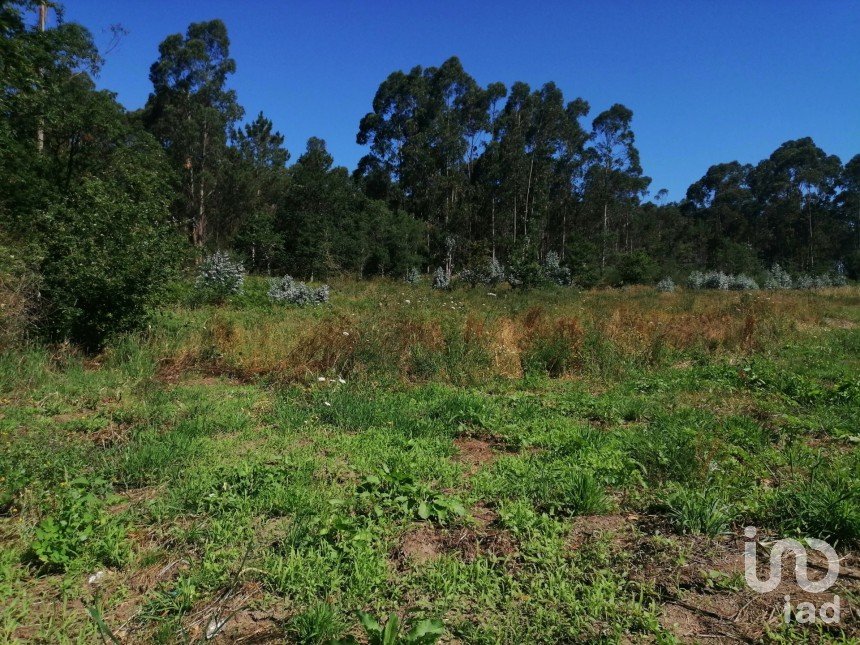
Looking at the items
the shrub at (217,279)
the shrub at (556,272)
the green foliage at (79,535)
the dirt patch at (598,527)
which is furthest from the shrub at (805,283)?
the green foliage at (79,535)

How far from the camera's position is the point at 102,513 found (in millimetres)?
2889

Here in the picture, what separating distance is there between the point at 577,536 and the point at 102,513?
2.80 metres

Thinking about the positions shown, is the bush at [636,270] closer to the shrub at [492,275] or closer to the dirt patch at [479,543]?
the shrub at [492,275]

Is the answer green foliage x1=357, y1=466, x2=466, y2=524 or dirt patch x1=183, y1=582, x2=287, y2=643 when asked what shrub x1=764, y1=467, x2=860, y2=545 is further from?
dirt patch x1=183, y1=582, x2=287, y2=643

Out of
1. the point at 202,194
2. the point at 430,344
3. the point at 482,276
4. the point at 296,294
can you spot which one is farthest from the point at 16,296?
the point at 202,194

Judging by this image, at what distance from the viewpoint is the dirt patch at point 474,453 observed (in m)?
3.86

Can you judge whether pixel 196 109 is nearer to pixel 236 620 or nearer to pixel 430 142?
pixel 430 142

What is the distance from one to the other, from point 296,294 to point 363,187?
29.9 meters

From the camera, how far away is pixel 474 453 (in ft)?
13.6

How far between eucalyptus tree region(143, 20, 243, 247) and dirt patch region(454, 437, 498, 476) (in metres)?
34.6

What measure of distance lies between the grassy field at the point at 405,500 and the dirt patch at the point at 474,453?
0.03 meters

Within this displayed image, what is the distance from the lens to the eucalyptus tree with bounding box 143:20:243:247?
34406mm

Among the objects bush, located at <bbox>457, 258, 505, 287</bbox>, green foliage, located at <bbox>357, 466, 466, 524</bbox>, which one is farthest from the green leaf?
bush, located at <bbox>457, 258, 505, 287</bbox>

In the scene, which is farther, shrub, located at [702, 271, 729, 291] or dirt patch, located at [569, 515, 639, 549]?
shrub, located at [702, 271, 729, 291]
